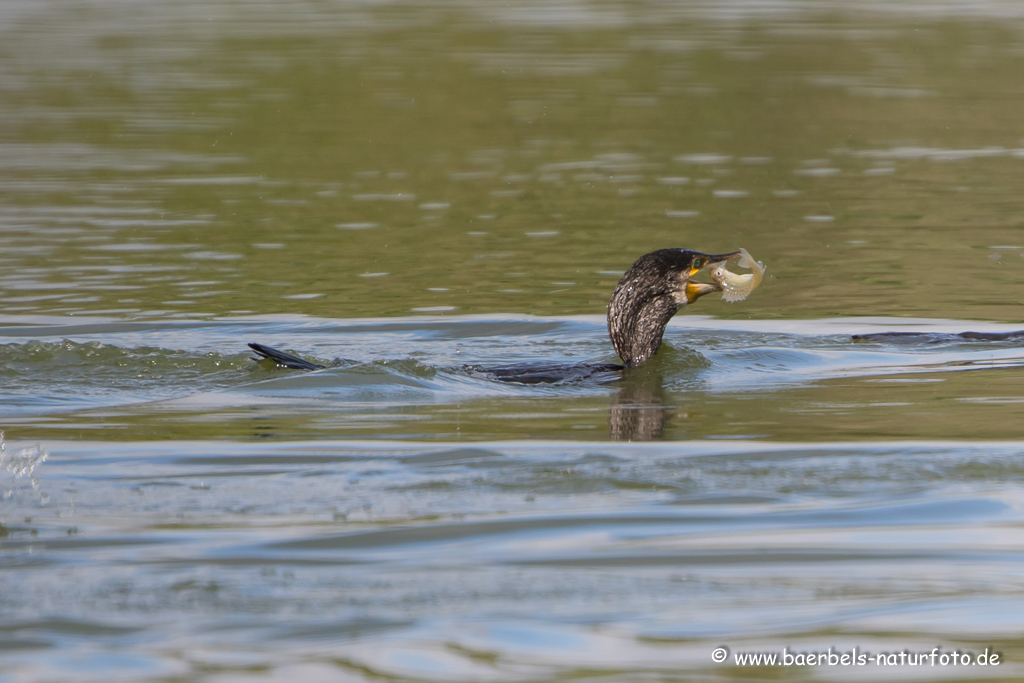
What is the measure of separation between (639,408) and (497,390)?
82 centimetres

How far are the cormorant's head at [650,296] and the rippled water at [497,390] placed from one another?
0.67 feet

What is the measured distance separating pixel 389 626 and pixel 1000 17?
33507 millimetres

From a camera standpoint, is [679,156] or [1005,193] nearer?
[1005,193]

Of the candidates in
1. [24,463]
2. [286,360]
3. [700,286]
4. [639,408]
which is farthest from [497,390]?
[24,463]

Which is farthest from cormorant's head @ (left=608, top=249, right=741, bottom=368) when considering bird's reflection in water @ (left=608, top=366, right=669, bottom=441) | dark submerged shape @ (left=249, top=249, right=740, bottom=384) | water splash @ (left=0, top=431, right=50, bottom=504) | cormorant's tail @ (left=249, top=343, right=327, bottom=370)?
water splash @ (left=0, top=431, right=50, bottom=504)

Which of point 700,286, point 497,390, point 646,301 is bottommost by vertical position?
point 497,390

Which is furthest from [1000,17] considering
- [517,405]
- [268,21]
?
[517,405]

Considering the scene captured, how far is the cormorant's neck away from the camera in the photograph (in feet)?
29.0

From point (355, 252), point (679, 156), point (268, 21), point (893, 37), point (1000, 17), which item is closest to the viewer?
point (355, 252)

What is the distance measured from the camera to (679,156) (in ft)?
59.1

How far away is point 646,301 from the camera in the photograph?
29.0 feet

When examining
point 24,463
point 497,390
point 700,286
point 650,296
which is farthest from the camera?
point 650,296

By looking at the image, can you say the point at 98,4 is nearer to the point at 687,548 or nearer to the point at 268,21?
the point at 268,21

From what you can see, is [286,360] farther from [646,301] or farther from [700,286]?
[700,286]
